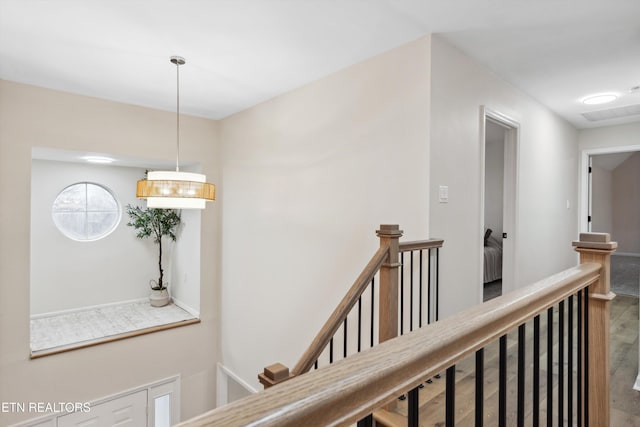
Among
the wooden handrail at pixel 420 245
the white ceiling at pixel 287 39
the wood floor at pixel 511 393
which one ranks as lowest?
the wood floor at pixel 511 393

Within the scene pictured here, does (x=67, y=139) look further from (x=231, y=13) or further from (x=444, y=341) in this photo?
(x=444, y=341)

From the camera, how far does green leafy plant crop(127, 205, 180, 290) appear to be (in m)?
5.48

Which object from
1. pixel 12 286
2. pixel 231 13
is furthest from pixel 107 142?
pixel 231 13

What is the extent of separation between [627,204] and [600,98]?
6.57m

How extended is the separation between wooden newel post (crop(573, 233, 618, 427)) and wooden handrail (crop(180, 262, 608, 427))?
33.1 inches

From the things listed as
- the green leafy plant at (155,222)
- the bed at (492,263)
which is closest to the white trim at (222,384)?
the green leafy plant at (155,222)

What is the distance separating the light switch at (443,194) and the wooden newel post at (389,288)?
69cm

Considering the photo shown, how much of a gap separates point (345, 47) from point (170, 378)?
4.34 meters

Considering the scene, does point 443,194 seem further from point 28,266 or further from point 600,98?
point 28,266

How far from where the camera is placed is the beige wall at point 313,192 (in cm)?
260

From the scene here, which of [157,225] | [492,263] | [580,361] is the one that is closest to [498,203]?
[492,263]

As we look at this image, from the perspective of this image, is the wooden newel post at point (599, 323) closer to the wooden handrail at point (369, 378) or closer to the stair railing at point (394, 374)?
the stair railing at point (394, 374)

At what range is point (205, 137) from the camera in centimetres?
479

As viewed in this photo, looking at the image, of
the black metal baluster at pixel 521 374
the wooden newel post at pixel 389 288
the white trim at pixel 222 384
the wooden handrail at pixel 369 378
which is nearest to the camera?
the wooden handrail at pixel 369 378
